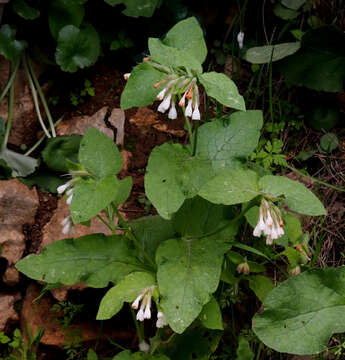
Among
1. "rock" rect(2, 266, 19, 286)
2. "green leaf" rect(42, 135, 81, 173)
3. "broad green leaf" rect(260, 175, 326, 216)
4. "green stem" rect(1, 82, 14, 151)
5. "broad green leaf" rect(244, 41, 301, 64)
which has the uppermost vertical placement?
"broad green leaf" rect(260, 175, 326, 216)

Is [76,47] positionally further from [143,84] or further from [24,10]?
[143,84]

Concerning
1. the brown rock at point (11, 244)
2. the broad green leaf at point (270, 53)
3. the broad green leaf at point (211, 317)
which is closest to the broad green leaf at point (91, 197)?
the broad green leaf at point (211, 317)

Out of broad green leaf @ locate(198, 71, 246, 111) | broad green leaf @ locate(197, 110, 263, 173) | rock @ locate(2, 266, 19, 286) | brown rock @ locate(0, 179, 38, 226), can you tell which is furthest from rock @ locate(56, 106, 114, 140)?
broad green leaf @ locate(198, 71, 246, 111)

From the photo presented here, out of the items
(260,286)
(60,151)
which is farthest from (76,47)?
(260,286)

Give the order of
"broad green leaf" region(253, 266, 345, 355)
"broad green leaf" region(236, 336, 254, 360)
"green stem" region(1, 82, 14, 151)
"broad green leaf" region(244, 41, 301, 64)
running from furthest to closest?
1. "green stem" region(1, 82, 14, 151)
2. "broad green leaf" region(244, 41, 301, 64)
3. "broad green leaf" region(236, 336, 254, 360)
4. "broad green leaf" region(253, 266, 345, 355)

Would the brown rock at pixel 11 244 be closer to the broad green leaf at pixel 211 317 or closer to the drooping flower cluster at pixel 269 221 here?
the broad green leaf at pixel 211 317

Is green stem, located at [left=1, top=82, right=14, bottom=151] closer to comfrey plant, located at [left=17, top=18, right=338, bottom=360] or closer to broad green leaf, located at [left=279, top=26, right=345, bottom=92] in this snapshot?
comfrey plant, located at [left=17, top=18, right=338, bottom=360]

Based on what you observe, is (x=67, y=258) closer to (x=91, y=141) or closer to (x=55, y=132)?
(x=91, y=141)
